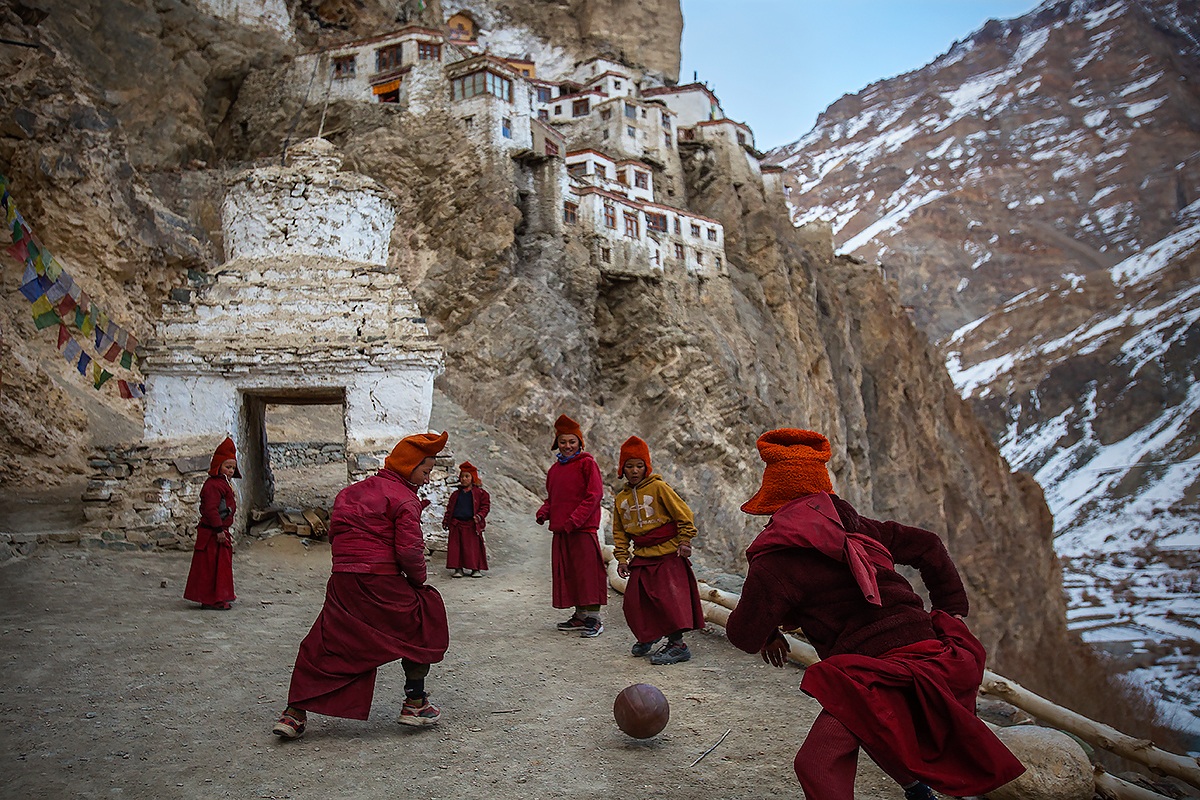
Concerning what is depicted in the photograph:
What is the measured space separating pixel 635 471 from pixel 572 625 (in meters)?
1.71

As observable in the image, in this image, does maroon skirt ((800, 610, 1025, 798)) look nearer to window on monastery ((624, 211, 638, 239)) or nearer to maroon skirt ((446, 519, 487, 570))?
maroon skirt ((446, 519, 487, 570))

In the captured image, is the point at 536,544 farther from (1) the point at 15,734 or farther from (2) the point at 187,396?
(1) the point at 15,734

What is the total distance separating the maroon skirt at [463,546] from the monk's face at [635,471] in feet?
13.7

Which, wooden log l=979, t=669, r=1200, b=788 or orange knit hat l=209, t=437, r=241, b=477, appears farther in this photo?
orange knit hat l=209, t=437, r=241, b=477

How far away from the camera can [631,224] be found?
112ft

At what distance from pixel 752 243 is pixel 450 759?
124ft

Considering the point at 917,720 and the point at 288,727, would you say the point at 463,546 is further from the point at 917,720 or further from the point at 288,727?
the point at 917,720

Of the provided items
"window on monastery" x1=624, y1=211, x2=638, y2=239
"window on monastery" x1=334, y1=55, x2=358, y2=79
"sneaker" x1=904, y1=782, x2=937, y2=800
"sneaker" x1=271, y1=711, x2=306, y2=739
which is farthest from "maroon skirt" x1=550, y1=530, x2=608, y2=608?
"window on monastery" x1=334, y1=55, x2=358, y2=79

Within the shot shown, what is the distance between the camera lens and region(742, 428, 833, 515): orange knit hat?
10.1ft

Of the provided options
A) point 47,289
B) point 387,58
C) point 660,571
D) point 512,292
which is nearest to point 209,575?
point 660,571

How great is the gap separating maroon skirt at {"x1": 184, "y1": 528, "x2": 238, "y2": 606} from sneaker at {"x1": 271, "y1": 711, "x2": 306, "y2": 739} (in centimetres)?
347

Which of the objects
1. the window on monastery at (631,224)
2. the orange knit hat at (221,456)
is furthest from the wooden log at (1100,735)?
the window on monastery at (631,224)

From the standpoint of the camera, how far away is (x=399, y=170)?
2967 cm

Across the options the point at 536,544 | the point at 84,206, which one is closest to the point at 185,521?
the point at 536,544
